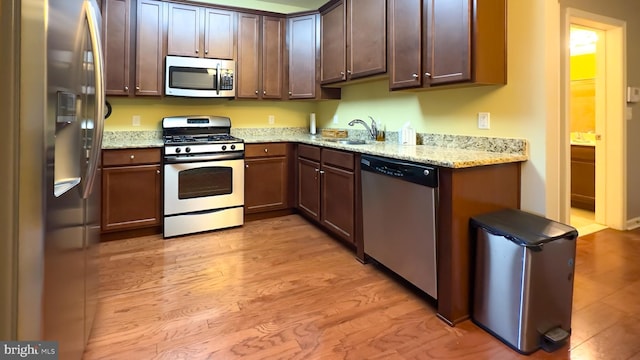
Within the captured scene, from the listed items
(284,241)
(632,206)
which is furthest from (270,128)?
(632,206)

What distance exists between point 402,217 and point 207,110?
2837mm

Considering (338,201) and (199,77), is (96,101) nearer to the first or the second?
(338,201)

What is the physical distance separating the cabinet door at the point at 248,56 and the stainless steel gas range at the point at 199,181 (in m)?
0.66

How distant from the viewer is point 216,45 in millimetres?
3852

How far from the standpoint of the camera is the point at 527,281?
1661mm

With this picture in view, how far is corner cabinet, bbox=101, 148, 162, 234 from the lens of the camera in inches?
127

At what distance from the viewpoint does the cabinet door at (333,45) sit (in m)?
3.55

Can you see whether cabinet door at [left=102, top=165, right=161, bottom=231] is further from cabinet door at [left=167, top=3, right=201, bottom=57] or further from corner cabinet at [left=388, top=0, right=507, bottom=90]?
corner cabinet at [left=388, top=0, right=507, bottom=90]

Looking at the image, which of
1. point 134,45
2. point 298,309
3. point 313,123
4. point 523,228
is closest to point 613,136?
point 523,228

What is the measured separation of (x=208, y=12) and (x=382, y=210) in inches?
111

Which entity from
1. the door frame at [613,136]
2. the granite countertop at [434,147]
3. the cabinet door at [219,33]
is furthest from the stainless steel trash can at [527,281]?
the cabinet door at [219,33]

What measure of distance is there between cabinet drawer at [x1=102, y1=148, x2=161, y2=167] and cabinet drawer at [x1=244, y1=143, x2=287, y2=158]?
882 mm

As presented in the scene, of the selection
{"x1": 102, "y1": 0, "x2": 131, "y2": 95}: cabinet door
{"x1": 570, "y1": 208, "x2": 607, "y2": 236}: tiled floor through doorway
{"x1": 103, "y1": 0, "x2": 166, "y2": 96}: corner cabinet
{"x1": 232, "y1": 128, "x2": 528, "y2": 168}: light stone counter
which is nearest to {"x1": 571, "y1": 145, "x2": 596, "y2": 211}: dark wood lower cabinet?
{"x1": 570, "y1": 208, "x2": 607, "y2": 236}: tiled floor through doorway

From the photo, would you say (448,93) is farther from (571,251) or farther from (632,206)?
(632,206)
